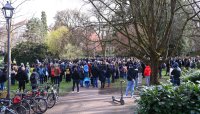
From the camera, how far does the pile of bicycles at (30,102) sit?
11378mm

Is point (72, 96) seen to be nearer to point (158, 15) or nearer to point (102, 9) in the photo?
point (102, 9)

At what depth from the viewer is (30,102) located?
12844 mm

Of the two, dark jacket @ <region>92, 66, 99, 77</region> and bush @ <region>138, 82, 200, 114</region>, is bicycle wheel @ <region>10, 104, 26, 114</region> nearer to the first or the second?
bush @ <region>138, 82, 200, 114</region>

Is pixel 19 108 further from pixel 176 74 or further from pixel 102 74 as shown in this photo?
pixel 102 74

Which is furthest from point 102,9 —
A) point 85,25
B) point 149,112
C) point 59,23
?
point 59,23

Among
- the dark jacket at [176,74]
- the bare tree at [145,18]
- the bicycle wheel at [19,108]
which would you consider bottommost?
the bicycle wheel at [19,108]

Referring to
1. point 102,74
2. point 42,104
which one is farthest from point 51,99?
point 102,74

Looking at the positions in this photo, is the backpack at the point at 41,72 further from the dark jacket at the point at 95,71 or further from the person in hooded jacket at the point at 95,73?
the dark jacket at the point at 95,71

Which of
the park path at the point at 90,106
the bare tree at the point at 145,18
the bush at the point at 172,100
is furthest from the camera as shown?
the bare tree at the point at 145,18

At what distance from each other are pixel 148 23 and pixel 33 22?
5567cm

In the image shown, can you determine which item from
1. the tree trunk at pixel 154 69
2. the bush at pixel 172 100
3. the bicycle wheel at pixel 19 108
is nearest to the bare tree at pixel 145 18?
the tree trunk at pixel 154 69

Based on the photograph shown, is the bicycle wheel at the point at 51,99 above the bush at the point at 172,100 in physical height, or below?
below

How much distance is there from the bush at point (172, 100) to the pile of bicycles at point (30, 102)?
5.30 meters

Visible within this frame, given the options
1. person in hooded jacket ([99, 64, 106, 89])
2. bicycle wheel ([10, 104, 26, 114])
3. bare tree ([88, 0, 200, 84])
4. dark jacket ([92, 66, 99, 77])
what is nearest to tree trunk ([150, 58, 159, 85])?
bare tree ([88, 0, 200, 84])
